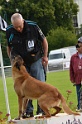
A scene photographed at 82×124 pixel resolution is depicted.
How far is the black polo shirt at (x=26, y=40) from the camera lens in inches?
325

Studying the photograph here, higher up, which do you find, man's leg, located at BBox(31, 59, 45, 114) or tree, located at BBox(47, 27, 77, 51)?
man's leg, located at BBox(31, 59, 45, 114)

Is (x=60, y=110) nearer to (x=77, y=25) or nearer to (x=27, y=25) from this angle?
(x=27, y=25)

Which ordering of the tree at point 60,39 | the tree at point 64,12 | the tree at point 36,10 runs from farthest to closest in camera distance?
the tree at point 64,12 → the tree at point 36,10 → the tree at point 60,39

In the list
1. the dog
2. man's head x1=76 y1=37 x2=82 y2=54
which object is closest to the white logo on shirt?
the dog

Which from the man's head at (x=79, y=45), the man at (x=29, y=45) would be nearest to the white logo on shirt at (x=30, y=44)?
the man at (x=29, y=45)

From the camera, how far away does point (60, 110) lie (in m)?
7.28

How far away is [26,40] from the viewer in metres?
Answer: 8.29

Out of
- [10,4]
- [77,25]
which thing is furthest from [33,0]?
[77,25]

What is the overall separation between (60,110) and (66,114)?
14 centimetres

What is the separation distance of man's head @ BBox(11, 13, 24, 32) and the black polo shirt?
17cm

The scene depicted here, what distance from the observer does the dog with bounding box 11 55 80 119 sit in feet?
22.9

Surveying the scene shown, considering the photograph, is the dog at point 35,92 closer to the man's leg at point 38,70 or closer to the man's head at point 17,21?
the man's head at point 17,21

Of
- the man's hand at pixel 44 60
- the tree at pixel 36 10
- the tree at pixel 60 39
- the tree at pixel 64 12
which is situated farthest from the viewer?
the tree at pixel 64 12

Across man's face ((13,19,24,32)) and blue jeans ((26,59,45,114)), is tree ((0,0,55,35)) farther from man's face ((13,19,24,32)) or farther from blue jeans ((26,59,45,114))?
man's face ((13,19,24,32))
